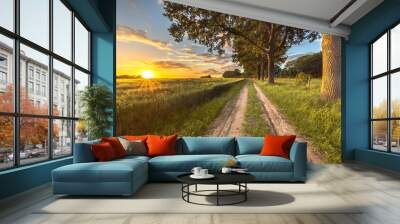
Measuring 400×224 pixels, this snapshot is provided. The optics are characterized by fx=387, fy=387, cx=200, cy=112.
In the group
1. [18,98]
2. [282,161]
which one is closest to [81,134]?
[18,98]

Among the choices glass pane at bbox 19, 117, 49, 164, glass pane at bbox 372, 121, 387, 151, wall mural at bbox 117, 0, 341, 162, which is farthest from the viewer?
wall mural at bbox 117, 0, 341, 162

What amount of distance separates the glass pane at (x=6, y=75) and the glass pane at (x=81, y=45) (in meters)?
2.90

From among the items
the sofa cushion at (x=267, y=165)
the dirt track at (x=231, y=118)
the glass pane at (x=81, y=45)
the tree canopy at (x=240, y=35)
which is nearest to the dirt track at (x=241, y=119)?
the dirt track at (x=231, y=118)

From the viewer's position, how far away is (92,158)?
6.06 metres

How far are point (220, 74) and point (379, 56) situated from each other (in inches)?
162

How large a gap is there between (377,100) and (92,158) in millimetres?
6978

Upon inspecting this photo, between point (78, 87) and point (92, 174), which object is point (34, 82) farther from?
point (78, 87)

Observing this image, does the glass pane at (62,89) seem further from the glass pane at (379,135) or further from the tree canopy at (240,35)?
the glass pane at (379,135)

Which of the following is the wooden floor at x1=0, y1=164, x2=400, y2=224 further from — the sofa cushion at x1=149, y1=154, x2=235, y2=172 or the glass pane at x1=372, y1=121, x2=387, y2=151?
the glass pane at x1=372, y1=121, x2=387, y2=151

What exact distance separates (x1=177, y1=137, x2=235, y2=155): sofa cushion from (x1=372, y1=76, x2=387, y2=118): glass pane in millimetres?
3981

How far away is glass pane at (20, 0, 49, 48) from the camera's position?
5.77 m

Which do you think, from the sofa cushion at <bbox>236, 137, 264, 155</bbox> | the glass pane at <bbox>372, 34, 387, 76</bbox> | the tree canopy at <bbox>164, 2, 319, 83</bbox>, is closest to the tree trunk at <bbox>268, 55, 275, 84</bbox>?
the tree canopy at <bbox>164, 2, 319, 83</bbox>

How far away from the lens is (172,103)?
1077 centimetres

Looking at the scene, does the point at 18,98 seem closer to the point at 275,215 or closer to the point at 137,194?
the point at 137,194
